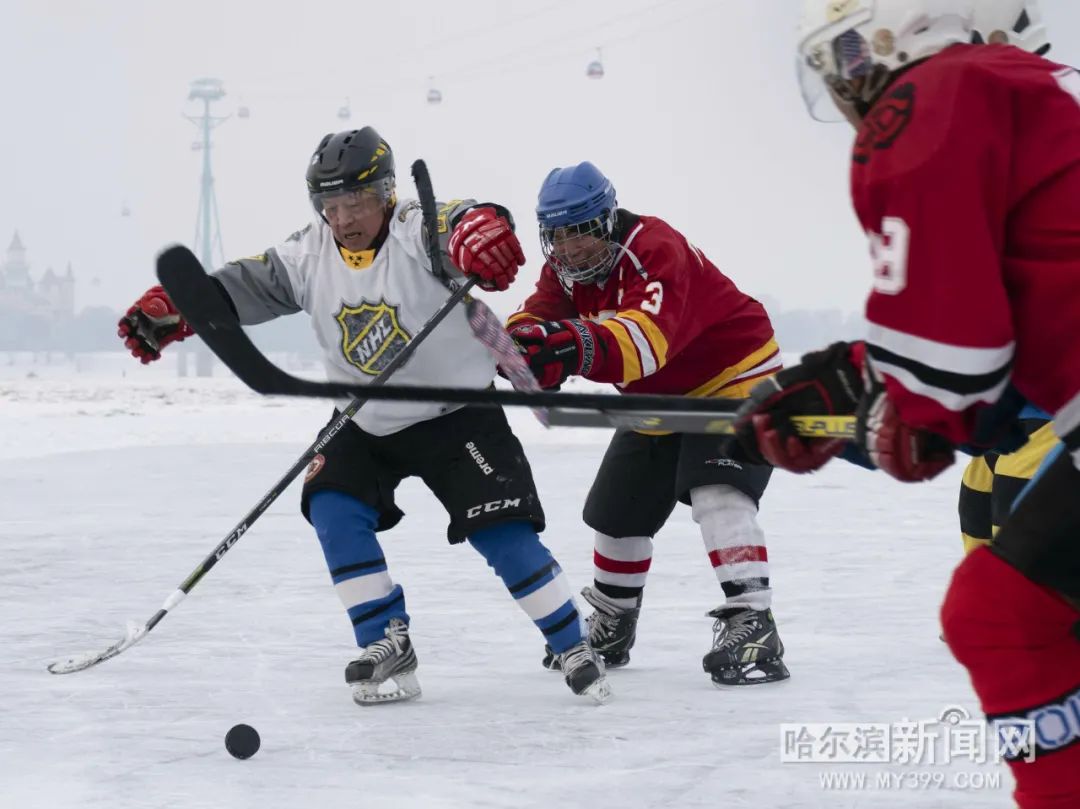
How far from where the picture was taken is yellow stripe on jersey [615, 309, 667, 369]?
→ 258cm

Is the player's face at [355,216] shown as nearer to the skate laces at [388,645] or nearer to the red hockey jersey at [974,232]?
the skate laces at [388,645]

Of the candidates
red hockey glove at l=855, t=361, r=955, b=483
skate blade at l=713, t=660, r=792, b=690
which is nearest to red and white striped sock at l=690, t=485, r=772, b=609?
skate blade at l=713, t=660, r=792, b=690

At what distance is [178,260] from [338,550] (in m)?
0.70

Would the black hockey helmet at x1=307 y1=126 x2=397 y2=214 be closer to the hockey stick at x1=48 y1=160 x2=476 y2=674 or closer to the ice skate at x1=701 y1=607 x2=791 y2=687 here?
the hockey stick at x1=48 y1=160 x2=476 y2=674

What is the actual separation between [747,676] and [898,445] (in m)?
1.43

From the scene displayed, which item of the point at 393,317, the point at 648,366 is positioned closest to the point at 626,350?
the point at 648,366

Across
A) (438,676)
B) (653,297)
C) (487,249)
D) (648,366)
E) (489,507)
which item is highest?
(487,249)

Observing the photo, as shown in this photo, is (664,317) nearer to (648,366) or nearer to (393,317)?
(648,366)

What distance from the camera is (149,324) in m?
2.68

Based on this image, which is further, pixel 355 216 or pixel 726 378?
pixel 726 378

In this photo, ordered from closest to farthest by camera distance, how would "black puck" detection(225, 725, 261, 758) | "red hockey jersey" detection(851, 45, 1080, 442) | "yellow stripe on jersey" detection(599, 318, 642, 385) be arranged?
"red hockey jersey" detection(851, 45, 1080, 442), "black puck" detection(225, 725, 261, 758), "yellow stripe on jersey" detection(599, 318, 642, 385)

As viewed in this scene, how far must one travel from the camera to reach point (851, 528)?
4.75m

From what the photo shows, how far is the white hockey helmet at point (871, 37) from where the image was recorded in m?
1.33

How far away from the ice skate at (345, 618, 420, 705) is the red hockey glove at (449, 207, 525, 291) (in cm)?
68
